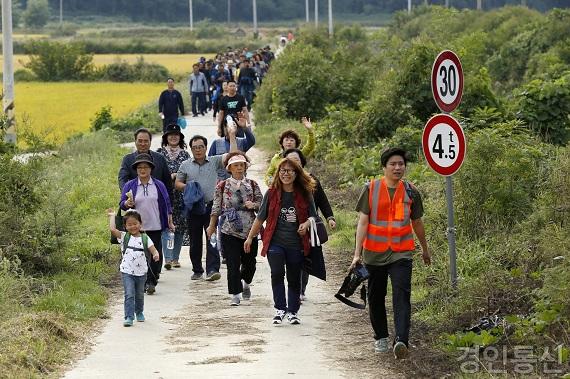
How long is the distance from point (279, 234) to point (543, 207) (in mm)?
2748

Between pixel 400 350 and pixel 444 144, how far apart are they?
7.33 feet

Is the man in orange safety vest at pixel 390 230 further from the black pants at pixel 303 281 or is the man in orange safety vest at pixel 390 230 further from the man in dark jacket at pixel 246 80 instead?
the man in dark jacket at pixel 246 80

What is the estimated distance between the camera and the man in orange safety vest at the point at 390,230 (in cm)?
1040

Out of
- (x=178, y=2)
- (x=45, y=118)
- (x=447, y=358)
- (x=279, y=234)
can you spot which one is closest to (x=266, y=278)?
(x=279, y=234)

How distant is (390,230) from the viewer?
411 inches

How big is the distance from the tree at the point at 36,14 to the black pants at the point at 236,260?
147 meters

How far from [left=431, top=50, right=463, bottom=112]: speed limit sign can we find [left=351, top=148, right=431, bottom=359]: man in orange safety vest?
125 centimetres

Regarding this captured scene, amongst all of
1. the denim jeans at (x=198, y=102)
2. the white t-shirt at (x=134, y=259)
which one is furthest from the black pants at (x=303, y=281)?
the denim jeans at (x=198, y=102)

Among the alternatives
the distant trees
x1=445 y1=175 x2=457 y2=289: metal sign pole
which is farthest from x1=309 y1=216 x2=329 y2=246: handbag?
the distant trees

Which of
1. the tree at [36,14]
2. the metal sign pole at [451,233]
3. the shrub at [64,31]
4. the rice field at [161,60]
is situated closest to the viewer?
the metal sign pole at [451,233]

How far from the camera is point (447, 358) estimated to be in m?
9.83

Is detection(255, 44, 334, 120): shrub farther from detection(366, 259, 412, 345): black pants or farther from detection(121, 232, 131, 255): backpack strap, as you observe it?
detection(366, 259, 412, 345): black pants

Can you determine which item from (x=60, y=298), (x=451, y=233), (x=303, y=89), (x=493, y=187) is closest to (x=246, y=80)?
(x=303, y=89)

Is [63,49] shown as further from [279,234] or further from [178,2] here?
[178,2]
